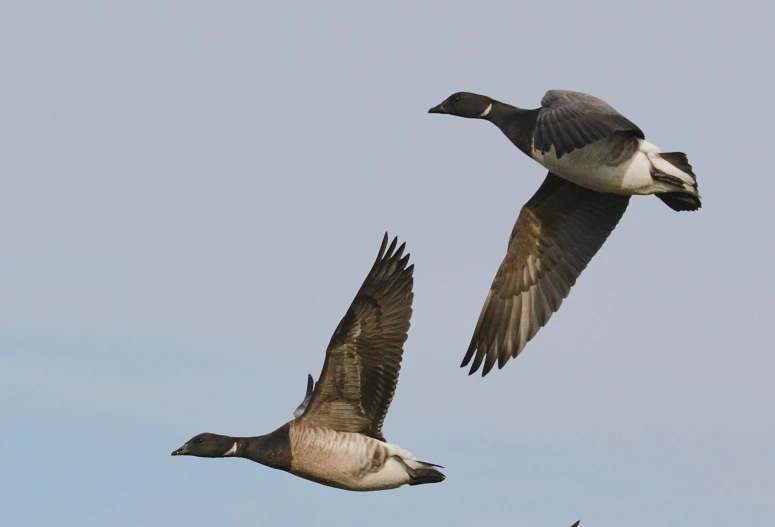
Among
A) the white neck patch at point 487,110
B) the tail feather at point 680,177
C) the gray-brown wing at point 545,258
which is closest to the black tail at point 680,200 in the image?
the tail feather at point 680,177

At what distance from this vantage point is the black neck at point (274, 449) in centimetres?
1628

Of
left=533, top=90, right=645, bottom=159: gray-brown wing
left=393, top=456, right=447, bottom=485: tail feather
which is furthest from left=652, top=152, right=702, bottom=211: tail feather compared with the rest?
left=393, top=456, right=447, bottom=485: tail feather

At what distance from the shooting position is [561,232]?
1833 cm

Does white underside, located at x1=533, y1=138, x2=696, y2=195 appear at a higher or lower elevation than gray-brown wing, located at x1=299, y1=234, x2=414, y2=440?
Answer: higher

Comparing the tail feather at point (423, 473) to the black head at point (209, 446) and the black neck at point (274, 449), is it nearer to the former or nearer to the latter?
the black neck at point (274, 449)

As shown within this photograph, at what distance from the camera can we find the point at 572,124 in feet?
47.8

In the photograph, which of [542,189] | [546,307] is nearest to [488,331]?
[546,307]

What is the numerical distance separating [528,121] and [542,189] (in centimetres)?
127

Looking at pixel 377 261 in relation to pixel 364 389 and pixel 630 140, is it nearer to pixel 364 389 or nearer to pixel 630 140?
pixel 364 389

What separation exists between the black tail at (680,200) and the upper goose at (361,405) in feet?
10.5

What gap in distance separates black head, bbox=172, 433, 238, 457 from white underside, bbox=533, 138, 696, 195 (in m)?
5.12

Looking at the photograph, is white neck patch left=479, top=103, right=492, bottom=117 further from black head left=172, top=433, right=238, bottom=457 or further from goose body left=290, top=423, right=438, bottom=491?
black head left=172, top=433, right=238, bottom=457

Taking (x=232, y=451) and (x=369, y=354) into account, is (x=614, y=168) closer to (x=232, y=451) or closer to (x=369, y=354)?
(x=369, y=354)

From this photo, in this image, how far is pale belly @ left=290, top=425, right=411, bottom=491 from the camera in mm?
16141
